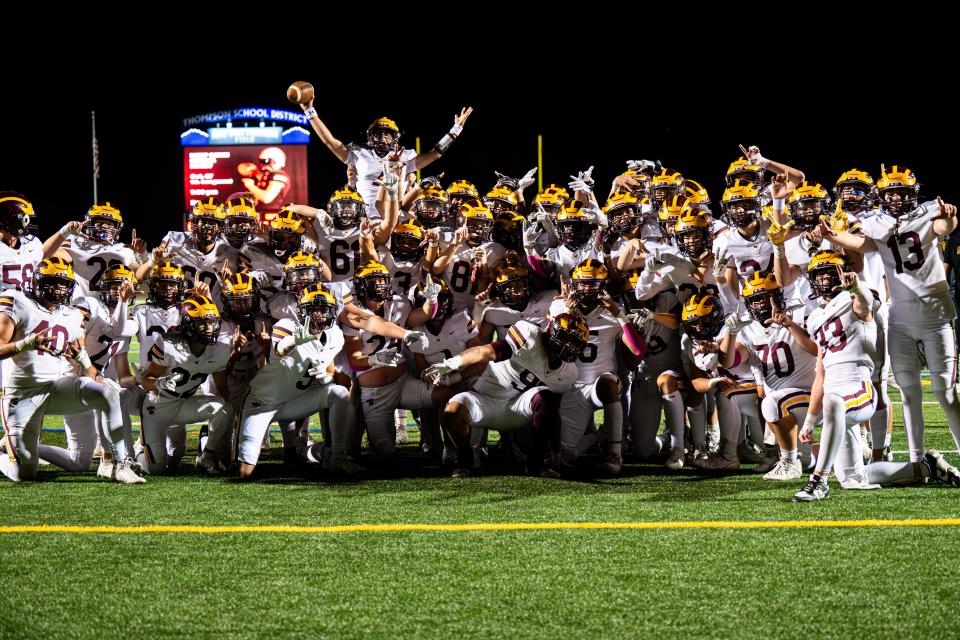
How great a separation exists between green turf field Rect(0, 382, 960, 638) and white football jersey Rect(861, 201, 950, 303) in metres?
1.25

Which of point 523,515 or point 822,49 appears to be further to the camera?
point 822,49

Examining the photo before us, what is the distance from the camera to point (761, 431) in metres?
7.19

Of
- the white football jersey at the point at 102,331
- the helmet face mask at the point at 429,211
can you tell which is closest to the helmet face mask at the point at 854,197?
the helmet face mask at the point at 429,211

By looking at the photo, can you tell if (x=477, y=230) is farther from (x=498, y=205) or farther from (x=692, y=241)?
(x=692, y=241)

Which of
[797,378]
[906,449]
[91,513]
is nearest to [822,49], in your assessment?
[906,449]

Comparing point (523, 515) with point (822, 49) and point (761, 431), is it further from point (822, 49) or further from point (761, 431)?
point (822, 49)

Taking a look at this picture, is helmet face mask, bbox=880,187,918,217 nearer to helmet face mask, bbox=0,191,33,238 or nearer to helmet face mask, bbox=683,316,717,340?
helmet face mask, bbox=683,316,717,340

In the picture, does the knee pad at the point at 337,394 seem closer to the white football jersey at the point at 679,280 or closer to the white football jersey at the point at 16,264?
the white football jersey at the point at 679,280

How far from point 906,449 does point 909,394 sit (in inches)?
74.7

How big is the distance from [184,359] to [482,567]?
3.29 m

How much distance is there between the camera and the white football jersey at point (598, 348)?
23.3 feet

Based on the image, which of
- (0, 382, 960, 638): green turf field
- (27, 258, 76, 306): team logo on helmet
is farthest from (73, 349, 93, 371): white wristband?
(0, 382, 960, 638): green turf field

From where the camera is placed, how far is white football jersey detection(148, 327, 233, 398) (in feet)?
22.0

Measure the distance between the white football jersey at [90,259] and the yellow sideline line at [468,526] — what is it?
10.1 ft
